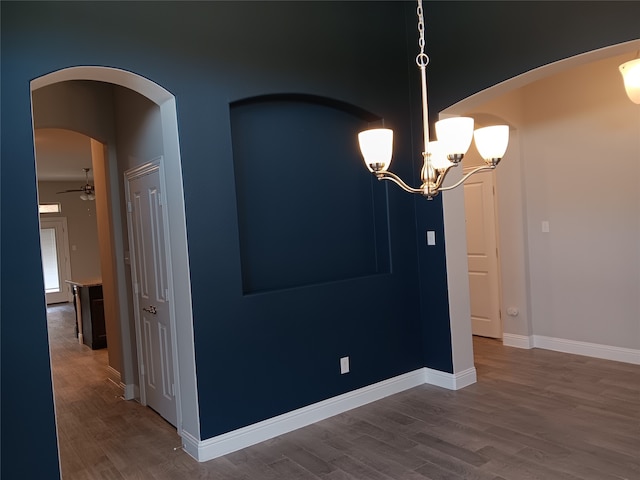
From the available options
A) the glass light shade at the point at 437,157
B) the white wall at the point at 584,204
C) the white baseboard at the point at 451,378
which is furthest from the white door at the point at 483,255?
the glass light shade at the point at 437,157

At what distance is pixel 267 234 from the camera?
373 centimetres

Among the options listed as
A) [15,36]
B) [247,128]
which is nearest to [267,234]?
[247,128]

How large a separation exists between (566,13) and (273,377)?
3083 mm

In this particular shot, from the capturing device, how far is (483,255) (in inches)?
231

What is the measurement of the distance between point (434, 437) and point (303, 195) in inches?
76.8

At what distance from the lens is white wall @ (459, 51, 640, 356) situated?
181 inches

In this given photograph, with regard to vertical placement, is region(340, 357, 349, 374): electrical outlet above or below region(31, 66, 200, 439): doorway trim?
below

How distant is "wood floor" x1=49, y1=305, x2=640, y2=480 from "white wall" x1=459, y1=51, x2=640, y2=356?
63 cm

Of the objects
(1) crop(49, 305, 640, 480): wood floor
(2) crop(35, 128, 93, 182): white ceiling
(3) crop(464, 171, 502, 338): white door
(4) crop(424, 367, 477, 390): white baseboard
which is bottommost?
(1) crop(49, 305, 640, 480): wood floor

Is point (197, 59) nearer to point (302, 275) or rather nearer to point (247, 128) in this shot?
point (247, 128)

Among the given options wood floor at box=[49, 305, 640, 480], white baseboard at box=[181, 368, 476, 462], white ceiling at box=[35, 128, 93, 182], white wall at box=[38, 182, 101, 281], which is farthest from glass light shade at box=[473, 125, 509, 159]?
white wall at box=[38, 182, 101, 281]

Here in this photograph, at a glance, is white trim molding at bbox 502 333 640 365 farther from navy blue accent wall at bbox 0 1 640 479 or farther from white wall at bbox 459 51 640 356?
navy blue accent wall at bbox 0 1 640 479

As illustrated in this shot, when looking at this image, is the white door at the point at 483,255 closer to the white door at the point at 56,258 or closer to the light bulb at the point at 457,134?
the light bulb at the point at 457,134

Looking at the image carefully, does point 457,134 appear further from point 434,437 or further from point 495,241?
point 495,241
